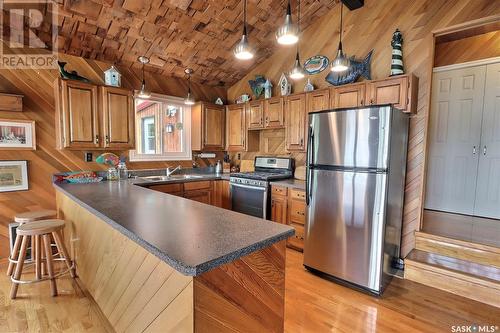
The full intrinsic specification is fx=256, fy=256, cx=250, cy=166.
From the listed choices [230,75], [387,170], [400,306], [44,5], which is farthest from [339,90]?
[44,5]

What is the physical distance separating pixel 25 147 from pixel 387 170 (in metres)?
3.82

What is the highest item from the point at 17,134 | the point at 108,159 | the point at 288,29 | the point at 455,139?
the point at 288,29

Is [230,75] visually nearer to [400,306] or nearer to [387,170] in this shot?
[387,170]

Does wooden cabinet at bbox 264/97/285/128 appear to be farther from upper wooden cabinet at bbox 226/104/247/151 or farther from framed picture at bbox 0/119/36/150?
framed picture at bbox 0/119/36/150

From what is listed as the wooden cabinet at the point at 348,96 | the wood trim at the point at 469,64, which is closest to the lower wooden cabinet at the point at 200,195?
the wooden cabinet at the point at 348,96

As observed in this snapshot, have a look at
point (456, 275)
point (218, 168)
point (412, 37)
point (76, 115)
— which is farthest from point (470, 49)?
point (76, 115)

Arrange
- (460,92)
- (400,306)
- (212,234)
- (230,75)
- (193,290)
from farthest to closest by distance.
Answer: (230,75) → (460,92) → (400,306) → (212,234) → (193,290)

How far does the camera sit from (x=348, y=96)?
3.09 metres

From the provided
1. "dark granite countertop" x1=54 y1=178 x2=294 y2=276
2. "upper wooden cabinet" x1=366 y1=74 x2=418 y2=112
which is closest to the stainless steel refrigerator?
"upper wooden cabinet" x1=366 y1=74 x2=418 y2=112

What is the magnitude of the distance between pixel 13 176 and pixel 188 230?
9.26 feet

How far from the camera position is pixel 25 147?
2.91 m

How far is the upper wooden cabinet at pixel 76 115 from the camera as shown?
290 cm

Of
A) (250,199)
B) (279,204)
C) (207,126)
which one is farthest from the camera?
(207,126)

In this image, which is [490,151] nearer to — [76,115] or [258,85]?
[258,85]
